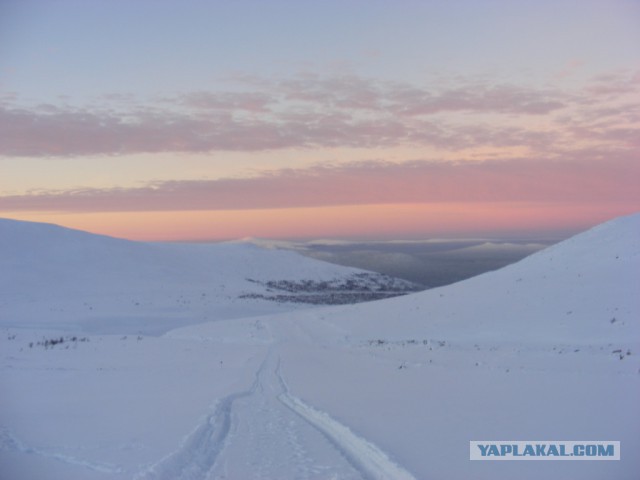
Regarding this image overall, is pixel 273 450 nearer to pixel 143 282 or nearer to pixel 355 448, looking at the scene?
pixel 355 448

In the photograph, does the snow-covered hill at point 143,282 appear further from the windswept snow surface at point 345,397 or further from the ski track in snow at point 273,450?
the ski track in snow at point 273,450

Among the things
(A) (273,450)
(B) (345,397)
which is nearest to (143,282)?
(B) (345,397)

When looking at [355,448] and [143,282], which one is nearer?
[355,448]

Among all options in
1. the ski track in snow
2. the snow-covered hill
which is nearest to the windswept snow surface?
the ski track in snow

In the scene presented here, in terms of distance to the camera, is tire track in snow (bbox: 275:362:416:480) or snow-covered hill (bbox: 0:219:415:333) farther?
snow-covered hill (bbox: 0:219:415:333)

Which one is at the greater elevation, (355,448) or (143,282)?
(143,282)

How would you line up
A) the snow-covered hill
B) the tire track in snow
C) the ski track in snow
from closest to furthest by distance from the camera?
the tire track in snow
the ski track in snow
the snow-covered hill

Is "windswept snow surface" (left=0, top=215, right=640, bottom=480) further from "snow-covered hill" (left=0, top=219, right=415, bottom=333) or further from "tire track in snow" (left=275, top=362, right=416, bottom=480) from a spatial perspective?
"snow-covered hill" (left=0, top=219, right=415, bottom=333)
